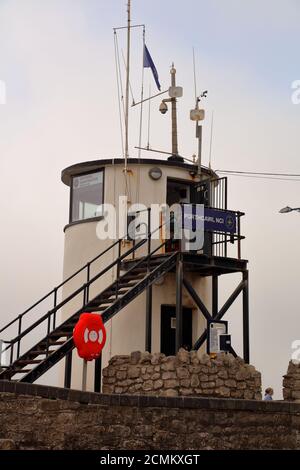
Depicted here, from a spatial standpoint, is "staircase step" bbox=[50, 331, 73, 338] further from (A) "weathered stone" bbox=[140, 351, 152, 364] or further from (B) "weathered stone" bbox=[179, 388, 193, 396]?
(B) "weathered stone" bbox=[179, 388, 193, 396]

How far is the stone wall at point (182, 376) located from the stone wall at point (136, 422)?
1.61 m

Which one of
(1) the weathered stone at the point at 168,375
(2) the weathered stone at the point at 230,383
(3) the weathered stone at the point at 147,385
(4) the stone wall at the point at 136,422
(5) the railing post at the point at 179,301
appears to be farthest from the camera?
A: (5) the railing post at the point at 179,301

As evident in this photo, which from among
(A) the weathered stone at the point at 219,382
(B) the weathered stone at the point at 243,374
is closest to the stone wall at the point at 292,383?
(B) the weathered stone at the point at 243,374

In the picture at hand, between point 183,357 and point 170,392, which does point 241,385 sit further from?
point 170,392

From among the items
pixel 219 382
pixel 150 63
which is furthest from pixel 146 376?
pixel 150 63

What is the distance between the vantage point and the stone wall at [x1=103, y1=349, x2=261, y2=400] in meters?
18.2

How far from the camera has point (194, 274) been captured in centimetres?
2188

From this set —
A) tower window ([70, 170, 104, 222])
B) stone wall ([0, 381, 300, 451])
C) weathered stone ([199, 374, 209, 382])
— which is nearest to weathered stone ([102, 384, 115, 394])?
weathered stone ([199, 374, 209, 382])

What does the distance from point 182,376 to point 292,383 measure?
2868 mm

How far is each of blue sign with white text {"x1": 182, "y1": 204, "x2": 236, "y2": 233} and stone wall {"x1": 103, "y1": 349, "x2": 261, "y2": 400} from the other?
3.23 metres

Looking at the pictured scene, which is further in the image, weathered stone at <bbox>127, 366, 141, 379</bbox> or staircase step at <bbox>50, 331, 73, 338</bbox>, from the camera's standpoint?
staircase step at <bbox>50, 331, 73, 338</bbox>

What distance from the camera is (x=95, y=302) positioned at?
19.5 meters

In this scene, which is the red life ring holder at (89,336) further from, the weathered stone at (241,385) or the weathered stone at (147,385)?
the weathered stone at (241,385)

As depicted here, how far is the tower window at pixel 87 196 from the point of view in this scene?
22.0 meters
